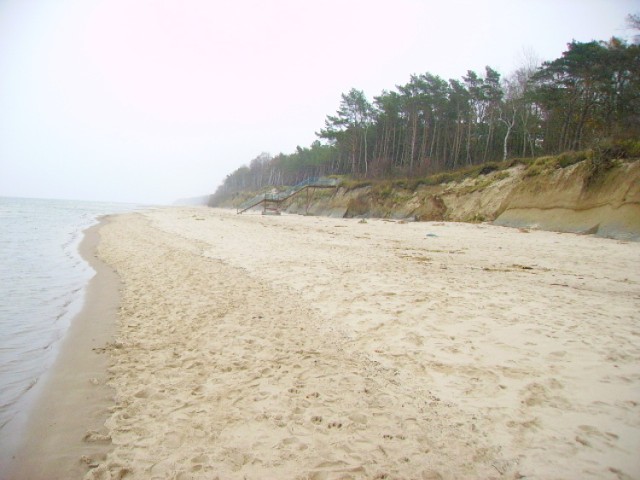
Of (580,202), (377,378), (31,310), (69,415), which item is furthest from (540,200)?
(31,310)

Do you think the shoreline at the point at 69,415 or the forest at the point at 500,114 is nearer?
the shoreline at the point at 69,415

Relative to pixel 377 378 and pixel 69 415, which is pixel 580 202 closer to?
pixel 377 378

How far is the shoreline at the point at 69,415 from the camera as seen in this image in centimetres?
254

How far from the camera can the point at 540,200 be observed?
61.7 feet

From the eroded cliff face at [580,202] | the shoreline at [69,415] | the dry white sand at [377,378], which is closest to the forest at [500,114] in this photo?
the eroded cliff face at [580,202]

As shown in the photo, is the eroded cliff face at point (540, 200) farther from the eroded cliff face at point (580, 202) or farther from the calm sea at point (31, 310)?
the calm sea at point (31, 310)

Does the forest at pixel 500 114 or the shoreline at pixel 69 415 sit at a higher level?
the forest at pixel 500 114

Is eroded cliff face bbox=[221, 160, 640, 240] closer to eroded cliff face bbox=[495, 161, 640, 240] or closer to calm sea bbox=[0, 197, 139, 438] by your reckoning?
eroded cliff face bbox=[495, 161, 640, 240]

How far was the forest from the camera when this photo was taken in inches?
996

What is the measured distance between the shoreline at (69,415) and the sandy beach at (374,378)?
60 mm

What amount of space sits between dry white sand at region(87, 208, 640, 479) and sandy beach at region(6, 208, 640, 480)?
0.02m

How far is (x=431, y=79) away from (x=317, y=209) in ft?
72.2

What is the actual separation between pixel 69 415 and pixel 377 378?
3209 millimetres

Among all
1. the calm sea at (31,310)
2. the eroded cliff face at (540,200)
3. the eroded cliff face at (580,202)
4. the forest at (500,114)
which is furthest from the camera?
the forest at (500,114)
